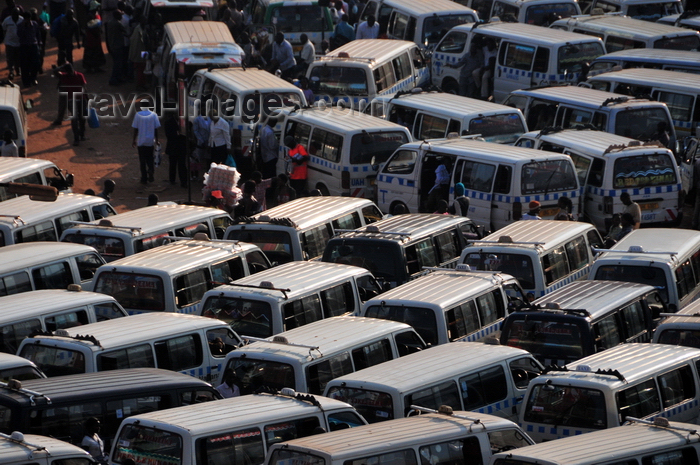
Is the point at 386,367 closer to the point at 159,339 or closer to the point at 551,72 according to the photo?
the point at 159,339

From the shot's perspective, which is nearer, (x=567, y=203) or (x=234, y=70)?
(x=567, y=203)

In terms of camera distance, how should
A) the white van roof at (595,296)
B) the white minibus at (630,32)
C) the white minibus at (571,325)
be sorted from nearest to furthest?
the white minibus at (571,325)
the white van roof at (595,296)
the white minibus at (630,32)

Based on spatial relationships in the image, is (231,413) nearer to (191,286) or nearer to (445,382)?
(445,382)

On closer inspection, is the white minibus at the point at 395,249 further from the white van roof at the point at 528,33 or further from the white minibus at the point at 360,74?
the white van roof at the point at 528,33

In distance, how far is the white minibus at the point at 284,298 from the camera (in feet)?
41.8

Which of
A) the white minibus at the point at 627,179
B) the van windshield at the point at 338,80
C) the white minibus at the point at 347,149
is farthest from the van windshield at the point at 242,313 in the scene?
the van windshield at the point at 338,80

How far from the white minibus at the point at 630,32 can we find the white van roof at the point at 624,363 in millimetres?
15752

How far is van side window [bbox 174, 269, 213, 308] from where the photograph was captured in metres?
13.7

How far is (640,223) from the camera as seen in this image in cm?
1802

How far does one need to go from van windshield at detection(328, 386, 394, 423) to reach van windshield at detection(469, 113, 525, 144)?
33.6 ft

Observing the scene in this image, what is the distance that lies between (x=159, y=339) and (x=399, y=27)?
1780 cm

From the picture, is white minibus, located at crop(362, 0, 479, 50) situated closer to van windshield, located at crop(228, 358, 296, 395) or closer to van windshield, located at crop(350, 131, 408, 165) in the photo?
van windshield, located at crop(350, 131, 408, 165)

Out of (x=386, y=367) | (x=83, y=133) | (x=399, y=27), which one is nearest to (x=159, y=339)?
(x=386, y=367)

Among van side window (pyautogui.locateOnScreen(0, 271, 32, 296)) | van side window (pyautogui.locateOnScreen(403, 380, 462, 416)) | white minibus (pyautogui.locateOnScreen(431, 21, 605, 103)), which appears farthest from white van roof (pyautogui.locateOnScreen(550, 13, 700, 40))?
van side window (pyautogui.locateOnScreen(403, 380, 462, 416))
